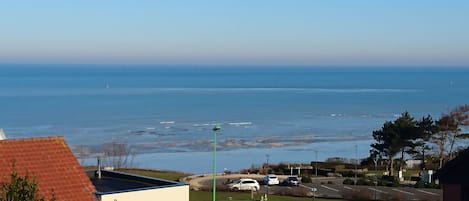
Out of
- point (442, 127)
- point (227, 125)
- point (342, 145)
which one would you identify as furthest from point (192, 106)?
point (442, 127)

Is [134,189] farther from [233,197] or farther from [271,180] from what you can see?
[271,180]

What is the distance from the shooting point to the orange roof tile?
13828 millimetres

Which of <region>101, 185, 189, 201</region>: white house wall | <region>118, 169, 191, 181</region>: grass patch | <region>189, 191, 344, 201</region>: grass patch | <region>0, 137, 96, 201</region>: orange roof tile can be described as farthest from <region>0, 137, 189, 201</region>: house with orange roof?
<region>118, 169, 191, 181</region>: grass patch

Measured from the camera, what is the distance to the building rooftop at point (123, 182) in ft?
64.1

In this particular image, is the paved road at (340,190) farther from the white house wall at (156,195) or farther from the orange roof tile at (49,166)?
the orange roof tile at (49,166)

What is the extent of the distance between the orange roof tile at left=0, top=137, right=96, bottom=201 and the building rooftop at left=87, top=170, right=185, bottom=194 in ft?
14.2

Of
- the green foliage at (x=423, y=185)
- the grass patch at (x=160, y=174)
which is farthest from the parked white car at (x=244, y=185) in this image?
the green foliage at (x=423, y=185)

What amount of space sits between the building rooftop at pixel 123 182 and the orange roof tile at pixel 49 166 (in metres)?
4.32

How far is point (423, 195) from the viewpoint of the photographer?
32.1 meters

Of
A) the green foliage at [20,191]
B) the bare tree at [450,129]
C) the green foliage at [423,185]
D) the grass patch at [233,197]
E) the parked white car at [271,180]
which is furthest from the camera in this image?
the bare tree at [450,129]

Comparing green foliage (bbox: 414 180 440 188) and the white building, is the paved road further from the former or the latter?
the white building

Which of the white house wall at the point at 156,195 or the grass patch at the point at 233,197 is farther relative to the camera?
the grass patch at the point at 233,197

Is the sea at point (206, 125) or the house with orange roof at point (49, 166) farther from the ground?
the sea at point (206, 125)

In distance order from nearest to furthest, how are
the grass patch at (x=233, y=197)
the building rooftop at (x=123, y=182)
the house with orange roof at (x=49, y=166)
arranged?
the house with orange roof at (x=49, y=166) < the building rooftop at (x=123, y=182) < the grass patch at (x=233, y=197)
